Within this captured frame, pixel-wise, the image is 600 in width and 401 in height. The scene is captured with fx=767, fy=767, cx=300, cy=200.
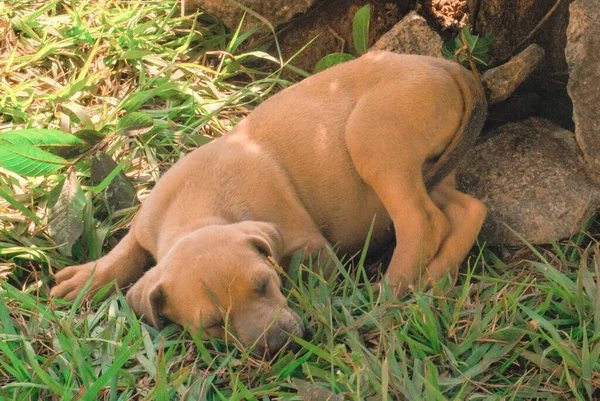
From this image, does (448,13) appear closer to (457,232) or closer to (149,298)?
(457,232)

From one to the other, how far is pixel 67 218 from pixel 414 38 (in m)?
2.91

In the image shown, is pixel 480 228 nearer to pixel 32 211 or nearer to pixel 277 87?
pixel 277 87

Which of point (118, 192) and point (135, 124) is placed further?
point (135, 124)

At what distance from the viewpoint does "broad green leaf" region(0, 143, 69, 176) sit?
17.2ft

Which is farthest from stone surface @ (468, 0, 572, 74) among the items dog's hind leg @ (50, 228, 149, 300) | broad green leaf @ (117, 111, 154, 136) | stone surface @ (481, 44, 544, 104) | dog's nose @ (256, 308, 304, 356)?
dog's hind leg @ (50, 228, 149, 300)

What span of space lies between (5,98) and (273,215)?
2.73 metres

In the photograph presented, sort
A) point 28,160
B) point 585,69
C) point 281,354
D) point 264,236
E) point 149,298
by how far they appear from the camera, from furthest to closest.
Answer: point 28,160, point 585,69, point 264,236, point 149,298, point 281,354

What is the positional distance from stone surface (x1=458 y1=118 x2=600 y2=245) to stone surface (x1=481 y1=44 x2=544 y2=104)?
0.36m

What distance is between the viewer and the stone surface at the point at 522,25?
17.6 ft

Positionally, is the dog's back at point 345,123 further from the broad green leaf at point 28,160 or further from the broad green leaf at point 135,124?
the broad green leaf at point 28,160

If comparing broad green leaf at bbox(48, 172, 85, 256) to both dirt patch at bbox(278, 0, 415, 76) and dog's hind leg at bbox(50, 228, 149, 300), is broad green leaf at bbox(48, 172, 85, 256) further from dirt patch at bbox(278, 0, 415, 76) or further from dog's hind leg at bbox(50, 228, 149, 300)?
dirt patch at bbox(278, 0, 415, 76)

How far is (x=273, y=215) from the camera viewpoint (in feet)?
15.7

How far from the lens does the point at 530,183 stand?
5023 mm

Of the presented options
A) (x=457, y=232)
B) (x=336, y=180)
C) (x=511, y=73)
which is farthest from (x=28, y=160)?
(x=511, y=73)
